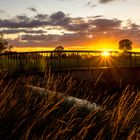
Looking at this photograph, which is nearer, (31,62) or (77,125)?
(77,125)

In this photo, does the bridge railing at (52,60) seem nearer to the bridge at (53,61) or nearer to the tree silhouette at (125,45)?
the bridge at (53,61)

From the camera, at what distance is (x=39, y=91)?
1202cm

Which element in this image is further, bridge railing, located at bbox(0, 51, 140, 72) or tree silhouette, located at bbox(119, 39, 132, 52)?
tree silhouette, located at bbox(119, 39, 132, 52)

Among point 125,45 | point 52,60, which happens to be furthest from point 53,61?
point 125,45

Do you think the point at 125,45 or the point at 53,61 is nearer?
the point at 53,61

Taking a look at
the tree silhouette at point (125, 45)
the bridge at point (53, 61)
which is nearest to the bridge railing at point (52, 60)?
the bridge at point (53, 61)

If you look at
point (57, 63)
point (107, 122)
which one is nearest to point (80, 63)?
point (57, 63)

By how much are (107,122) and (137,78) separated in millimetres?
23315

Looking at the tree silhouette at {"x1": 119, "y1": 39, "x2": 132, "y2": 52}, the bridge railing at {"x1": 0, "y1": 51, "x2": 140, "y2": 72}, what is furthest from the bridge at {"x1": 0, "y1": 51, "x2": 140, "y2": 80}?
the tree silhouette at {"x1": 119, "y1": 39, "x2": 132, "y2": 52}

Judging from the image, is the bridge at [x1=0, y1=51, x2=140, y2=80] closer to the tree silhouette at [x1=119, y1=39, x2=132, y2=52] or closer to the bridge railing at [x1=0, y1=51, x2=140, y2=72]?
the bridge railing at [x1=0, y1=51, x2=140, y2=72]

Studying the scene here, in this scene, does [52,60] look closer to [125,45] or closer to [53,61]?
[53,61]

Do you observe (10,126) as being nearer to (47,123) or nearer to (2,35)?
(47,123)

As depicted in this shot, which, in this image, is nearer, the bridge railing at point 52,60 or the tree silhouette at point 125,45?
the bridge railing at point 52,60

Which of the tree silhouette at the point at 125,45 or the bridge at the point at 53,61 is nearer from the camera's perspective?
the bridge at the point at 53,61
